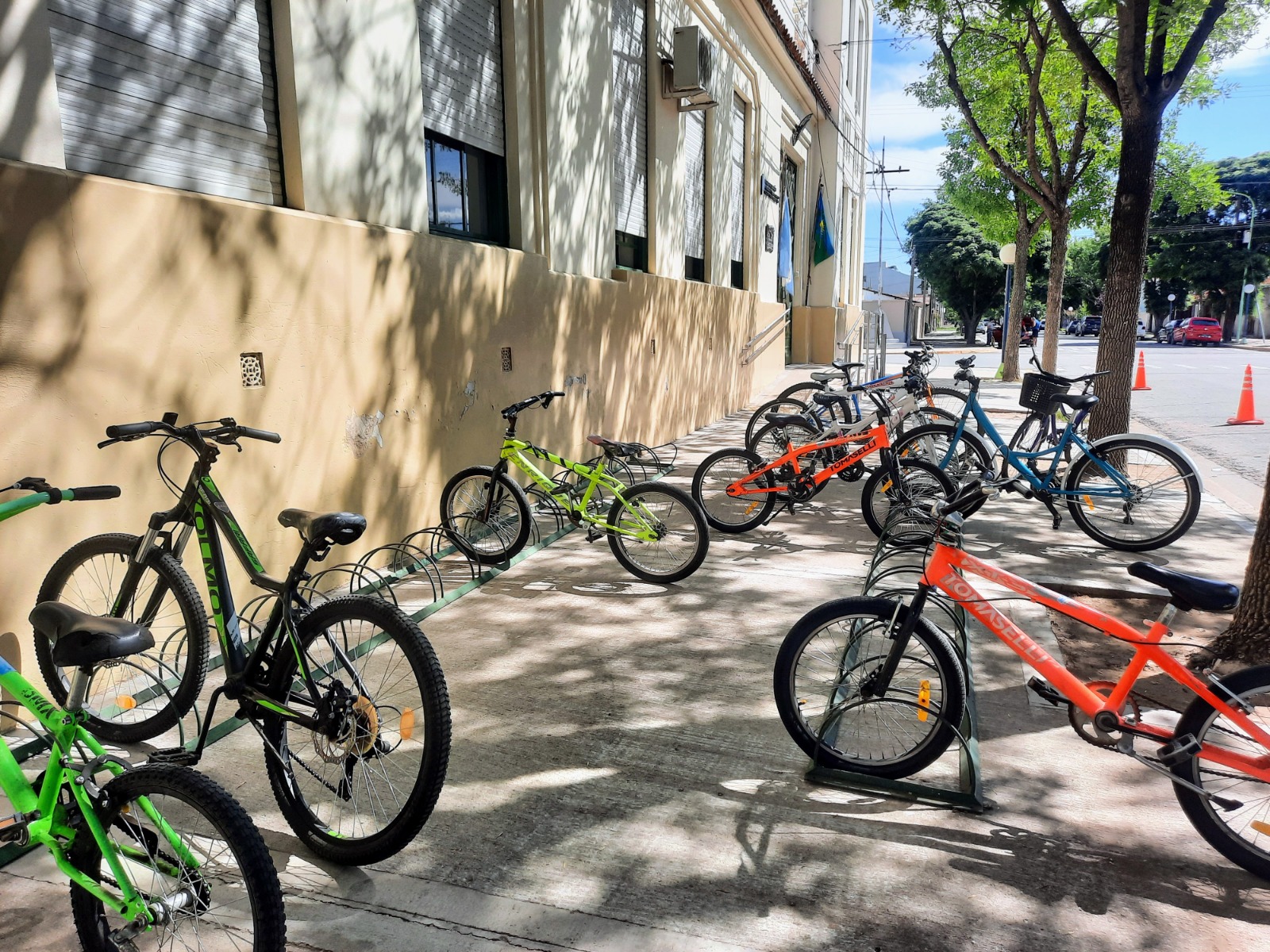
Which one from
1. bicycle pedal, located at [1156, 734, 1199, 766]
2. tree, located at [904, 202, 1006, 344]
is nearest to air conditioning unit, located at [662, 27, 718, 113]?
bicycle pedal, located at [1156, 734, 1199, 766]

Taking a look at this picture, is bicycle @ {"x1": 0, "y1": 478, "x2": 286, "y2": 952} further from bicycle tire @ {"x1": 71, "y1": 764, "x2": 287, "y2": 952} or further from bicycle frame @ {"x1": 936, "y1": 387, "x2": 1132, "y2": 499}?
bicycle frame @ {"x1": 936, "y1": 387, "x2": 1132, "y2": 499}

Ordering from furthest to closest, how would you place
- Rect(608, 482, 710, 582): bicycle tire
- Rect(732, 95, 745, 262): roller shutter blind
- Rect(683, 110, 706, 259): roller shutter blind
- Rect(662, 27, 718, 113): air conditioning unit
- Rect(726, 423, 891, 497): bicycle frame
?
Rect(732, 95, 745, 262): roller shutter blind, Rect(683, 110, 706, 259): roller shutter blind, Rect(662, 27, 718, 113): air conditioning unit, Rect(726, 423, 891, 497): bicycle frame, Rect(608, 482, 710, 582): bicycle tire

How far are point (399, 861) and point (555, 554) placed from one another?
3.59 m

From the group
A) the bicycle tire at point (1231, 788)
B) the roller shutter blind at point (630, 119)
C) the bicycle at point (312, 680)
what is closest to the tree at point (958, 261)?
the roller shutter blind at point (630, 119)

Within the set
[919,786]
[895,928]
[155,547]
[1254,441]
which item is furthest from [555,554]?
[1254,441]

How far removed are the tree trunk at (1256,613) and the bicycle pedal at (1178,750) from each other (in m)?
1.50

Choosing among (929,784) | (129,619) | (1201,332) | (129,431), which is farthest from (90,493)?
(1201,332)

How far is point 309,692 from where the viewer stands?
8.66ft

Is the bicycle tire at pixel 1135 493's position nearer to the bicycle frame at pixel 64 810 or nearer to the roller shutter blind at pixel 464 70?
the roller shutter blind at pixel 464 70

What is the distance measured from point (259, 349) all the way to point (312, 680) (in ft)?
8.19

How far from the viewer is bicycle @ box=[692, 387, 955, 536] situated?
21.2 ft

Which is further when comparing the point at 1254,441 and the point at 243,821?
the point at 1254,441

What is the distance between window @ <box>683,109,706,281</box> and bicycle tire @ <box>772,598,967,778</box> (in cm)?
903

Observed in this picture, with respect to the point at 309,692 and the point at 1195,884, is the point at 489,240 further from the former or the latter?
the point at 1195,884
